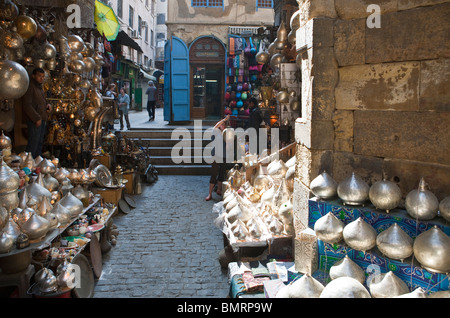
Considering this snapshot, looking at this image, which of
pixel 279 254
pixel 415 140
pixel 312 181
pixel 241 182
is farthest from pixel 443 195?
pixel 241 182

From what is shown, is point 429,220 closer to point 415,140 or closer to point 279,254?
point 415,140

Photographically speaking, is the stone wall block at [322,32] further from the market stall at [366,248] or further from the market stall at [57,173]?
the market stall at [57,173]

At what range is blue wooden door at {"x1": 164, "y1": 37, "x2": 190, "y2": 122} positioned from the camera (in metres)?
14.1

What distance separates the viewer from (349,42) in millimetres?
3035

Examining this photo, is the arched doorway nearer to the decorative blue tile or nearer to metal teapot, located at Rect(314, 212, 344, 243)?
the decorative blue tile

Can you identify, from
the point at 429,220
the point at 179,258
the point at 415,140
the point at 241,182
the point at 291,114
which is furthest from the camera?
the point at 291,114

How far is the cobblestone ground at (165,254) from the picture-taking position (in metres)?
4.16

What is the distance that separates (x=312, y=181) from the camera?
3.13 meters

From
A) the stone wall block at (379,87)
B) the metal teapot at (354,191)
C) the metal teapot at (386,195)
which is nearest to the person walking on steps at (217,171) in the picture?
the stone wall block at (379,87)

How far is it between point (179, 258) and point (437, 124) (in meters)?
3.55

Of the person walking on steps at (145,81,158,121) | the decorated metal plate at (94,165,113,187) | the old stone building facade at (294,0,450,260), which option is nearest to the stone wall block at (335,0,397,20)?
the old stone building facade at (294,0,450,260)

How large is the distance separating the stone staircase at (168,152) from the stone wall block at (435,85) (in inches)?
304

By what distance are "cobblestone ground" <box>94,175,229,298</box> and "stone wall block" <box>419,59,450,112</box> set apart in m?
2.77

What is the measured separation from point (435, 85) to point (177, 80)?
40.3 feet
